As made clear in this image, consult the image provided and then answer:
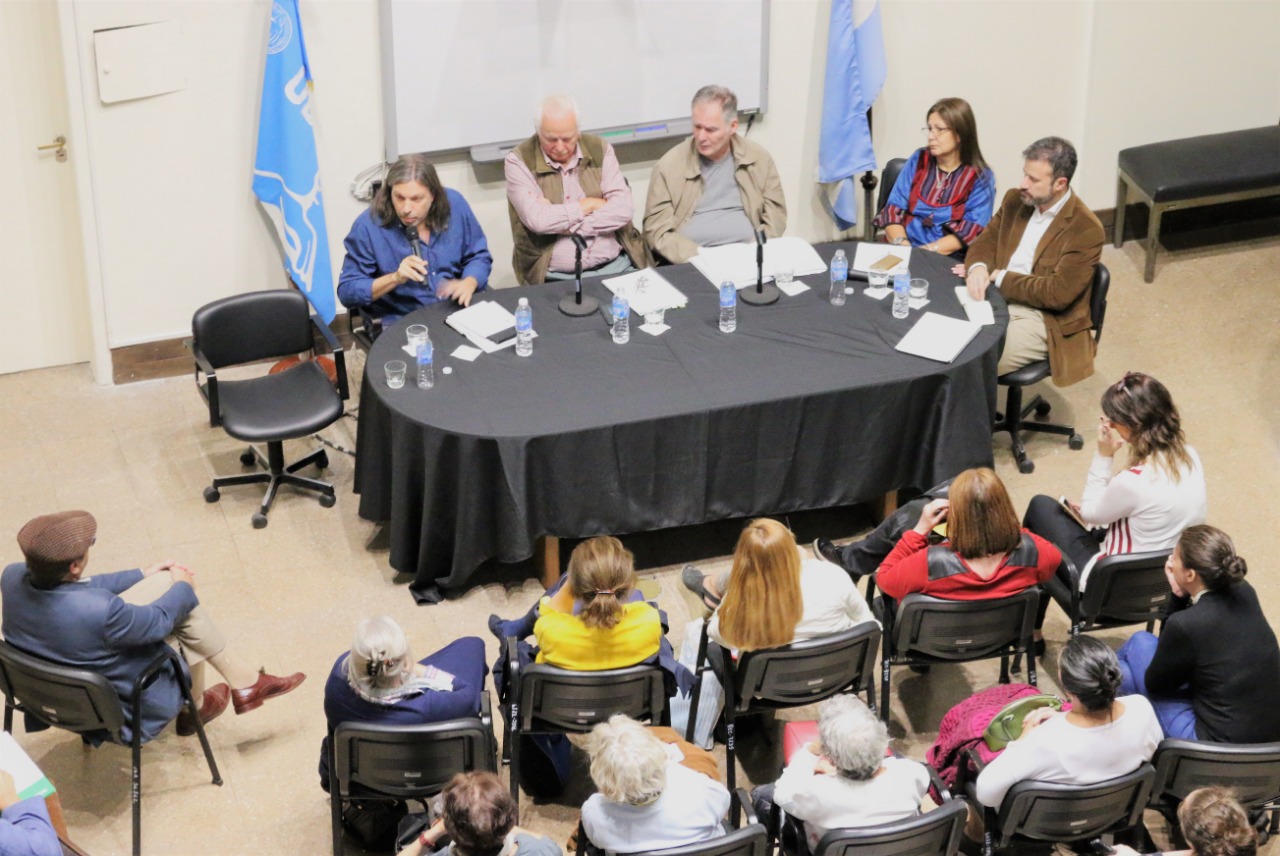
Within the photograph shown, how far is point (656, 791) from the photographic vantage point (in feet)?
12.3

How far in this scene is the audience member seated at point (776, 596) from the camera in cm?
443

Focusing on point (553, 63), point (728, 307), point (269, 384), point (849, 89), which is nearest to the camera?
point (728, 307)

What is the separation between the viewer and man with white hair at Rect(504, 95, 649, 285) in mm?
6617

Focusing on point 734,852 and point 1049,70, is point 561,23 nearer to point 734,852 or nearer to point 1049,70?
point 1049,70

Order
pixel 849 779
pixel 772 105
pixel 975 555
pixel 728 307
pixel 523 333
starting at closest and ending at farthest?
pixel 849 779 < pixel 975 555 < pixel 523 333 < pixel 728 307 < pixel 772 105

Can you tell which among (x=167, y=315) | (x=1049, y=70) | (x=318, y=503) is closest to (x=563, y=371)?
(x=318, y=503)

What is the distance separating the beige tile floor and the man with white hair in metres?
1.21

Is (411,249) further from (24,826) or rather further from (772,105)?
(24,826)

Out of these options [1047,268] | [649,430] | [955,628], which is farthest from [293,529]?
[1047,268]

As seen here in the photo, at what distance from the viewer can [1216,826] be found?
11.7 ft

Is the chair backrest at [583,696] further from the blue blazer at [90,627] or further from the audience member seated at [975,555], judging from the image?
the blue blazer at [90,627]

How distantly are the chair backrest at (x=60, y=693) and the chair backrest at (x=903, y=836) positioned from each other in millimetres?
2036

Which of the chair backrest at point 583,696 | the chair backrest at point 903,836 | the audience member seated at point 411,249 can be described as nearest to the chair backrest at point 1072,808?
the chair backrest at point 903,836

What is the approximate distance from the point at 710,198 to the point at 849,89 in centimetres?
109
